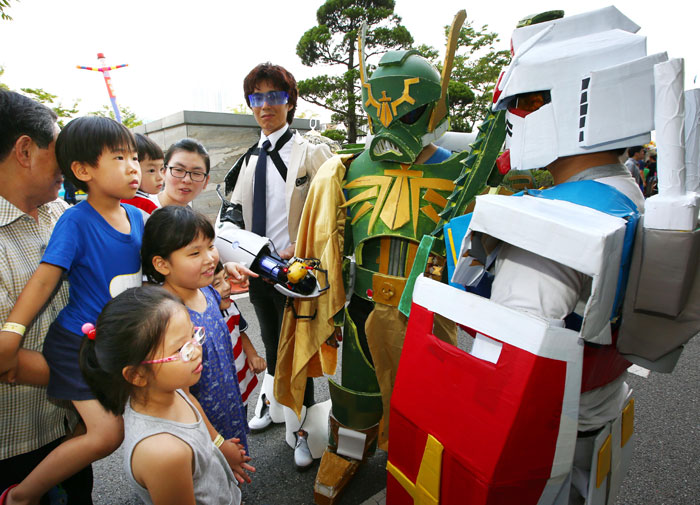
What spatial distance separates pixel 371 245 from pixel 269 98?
1.05 m

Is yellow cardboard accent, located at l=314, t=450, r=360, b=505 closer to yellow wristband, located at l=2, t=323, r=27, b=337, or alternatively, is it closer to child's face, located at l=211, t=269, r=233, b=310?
child's face, located at l=211, t=269, r=233, b=310

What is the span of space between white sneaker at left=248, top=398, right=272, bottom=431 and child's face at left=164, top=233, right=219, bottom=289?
4.44 ft

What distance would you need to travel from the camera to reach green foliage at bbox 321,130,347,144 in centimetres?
898

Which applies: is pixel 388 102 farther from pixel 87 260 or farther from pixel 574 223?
pixel 87 260

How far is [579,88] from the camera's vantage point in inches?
35.7

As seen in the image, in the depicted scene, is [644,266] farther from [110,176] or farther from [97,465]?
[97,465]

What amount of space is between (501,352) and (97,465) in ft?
7.65

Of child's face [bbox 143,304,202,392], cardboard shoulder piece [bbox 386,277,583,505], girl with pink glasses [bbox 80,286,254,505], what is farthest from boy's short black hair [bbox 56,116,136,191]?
cardboard shoulder piece [bbox 386,277,583,505]

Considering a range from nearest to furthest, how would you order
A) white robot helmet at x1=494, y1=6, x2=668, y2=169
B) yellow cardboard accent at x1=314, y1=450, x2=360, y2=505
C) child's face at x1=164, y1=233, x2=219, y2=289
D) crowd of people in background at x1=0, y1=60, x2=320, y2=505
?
1. white robot helmet at x1=494, y1=6, x2=668, y2=169
2. crowd of people in background at x1=0, y1=60, x2=320, y2=505
3. child's face at x1=164, y1=233, x2=219, y2=289
4. yellow cardboard accent at x1=314, y1=450, x2=360, y2=505

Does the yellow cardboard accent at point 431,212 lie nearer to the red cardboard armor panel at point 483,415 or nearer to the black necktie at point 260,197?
the red cardboard armor panel at point 483,415

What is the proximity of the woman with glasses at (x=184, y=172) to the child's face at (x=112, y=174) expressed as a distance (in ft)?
1.92

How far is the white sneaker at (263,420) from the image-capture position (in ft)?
7.72

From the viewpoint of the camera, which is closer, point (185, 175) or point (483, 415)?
point (483, 415)

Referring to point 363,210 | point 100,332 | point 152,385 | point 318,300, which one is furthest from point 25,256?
point 363,210
